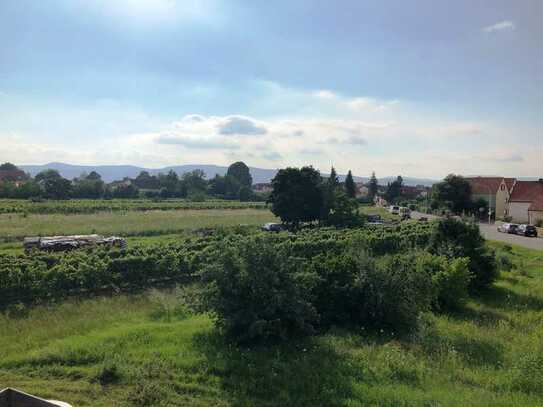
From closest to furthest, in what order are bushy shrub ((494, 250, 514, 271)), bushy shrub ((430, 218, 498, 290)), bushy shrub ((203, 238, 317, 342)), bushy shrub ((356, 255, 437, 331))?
1. bushy shrub ((203, 238, 317, 342))
2. bushy shrub ((356, 255, 437, 331))
3. bushy shrub ((430, 218, 498, 290))
4. bushy shrub ((494, 250, 514, 271))

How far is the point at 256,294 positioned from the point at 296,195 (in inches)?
1009

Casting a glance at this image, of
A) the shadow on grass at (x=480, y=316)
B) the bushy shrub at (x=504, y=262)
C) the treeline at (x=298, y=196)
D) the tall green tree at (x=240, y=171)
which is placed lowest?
the shadow on grass at (x=480, y=316)

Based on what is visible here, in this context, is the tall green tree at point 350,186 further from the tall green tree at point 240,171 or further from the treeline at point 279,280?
the treeline at point 279,280

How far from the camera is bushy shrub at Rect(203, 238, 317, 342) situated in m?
9.31

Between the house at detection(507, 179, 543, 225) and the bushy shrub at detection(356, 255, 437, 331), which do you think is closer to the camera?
the bushy shrub at detection(356, 255, 437, 331)

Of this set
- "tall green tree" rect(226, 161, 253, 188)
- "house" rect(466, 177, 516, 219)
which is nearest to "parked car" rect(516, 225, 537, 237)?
"house" rect(466, 177, 516, 219)

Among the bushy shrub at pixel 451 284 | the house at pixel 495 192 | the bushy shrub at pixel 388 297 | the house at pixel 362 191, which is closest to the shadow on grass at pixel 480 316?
the bushy shrub at pixel 451 284

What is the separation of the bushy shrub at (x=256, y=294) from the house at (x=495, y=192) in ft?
170

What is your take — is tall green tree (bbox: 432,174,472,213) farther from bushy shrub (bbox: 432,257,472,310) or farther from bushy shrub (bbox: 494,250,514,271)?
bushy shrub (bbox: 432,257,472,310)

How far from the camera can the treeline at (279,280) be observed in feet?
31.1

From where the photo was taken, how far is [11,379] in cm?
771

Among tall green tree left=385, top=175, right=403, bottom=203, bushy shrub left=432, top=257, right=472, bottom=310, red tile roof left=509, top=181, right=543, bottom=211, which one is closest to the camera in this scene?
bushy shrub left=432, top=257, right=472, bottom=310

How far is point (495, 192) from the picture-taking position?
197ft

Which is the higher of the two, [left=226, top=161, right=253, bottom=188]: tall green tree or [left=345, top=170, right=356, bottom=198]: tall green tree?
[left=226, top=161, right=253, bottom=188]: tall green tree
